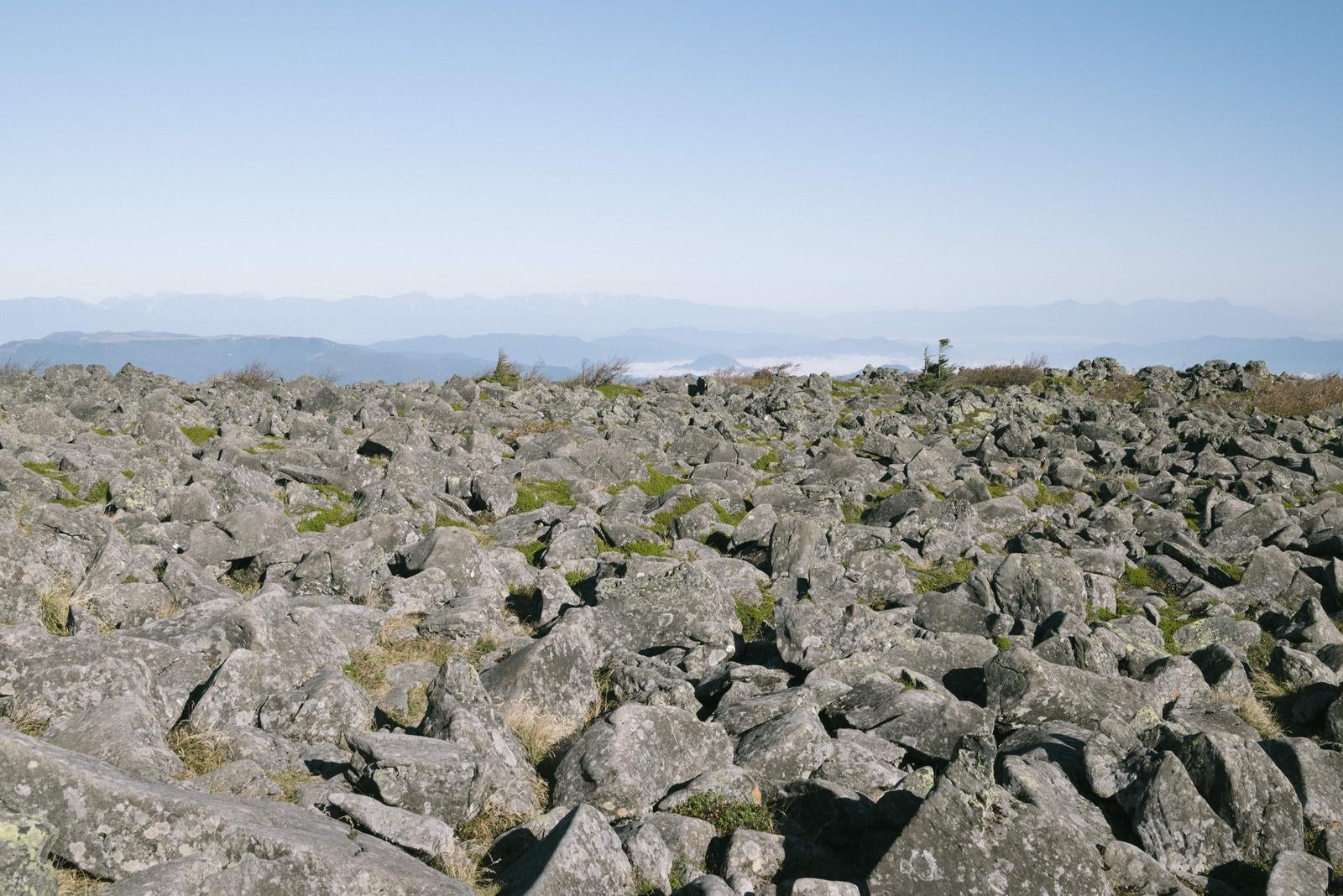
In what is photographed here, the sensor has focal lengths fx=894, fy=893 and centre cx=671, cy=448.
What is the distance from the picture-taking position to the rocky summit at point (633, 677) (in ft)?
27.2

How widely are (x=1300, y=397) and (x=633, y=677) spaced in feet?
168

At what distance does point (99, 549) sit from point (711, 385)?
127 ft

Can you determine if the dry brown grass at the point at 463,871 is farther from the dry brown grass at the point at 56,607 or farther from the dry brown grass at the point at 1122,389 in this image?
the dry brown grass at the point at 1122,389

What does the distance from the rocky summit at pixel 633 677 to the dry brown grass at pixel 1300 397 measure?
73.4 feet

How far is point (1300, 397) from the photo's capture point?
49562 millimetres

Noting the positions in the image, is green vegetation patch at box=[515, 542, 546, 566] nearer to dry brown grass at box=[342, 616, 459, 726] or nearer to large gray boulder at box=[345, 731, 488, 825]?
dry brown grass at box=[342, 616, 459, 726]

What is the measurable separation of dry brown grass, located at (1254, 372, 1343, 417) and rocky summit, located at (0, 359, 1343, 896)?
22364 mm

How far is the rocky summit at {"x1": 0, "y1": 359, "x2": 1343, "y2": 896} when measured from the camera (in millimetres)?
8289

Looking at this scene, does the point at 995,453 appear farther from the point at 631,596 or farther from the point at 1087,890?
the point at 1087,890

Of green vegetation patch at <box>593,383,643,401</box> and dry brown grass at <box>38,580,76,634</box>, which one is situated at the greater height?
green vegetation patch at <box>593,383,643,401</box>

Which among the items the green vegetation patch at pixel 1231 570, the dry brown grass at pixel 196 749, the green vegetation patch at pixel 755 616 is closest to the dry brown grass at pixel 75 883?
the dry brown grass at pixel 196 749

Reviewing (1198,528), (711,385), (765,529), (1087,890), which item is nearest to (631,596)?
(765,529)

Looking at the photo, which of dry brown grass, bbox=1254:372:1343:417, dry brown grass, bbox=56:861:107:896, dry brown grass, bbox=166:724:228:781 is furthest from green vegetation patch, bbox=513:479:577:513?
dry brown grass, bbox=1254:372:1343:417

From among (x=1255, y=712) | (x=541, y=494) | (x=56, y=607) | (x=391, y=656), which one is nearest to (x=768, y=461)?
(x=541, y=494)
